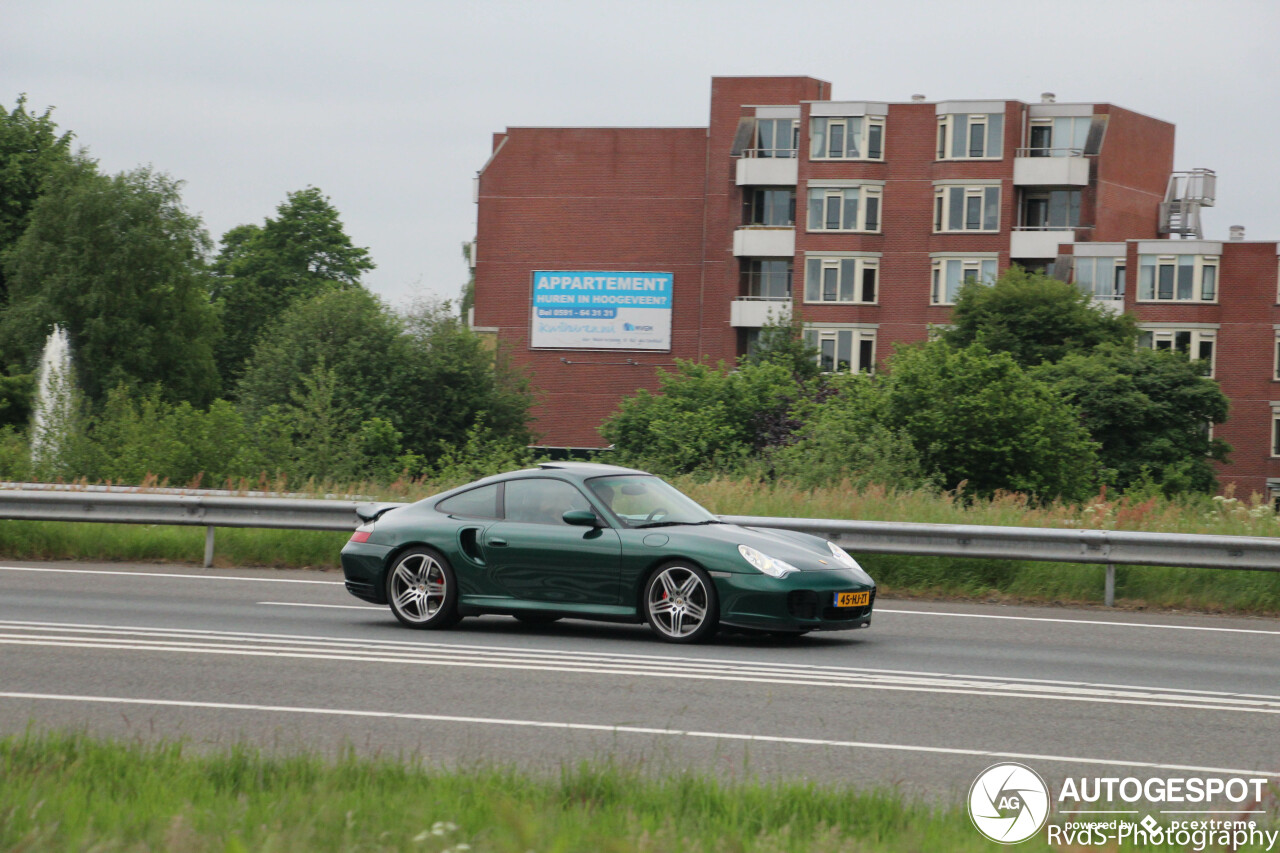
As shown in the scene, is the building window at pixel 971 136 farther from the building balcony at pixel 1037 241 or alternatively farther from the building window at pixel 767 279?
the building window at pixel 767 279

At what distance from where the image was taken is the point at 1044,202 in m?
65.9

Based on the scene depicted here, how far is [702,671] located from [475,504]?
2902 millimetres

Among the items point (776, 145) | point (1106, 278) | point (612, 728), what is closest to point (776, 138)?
point (776, 145)

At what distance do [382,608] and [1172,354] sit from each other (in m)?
46.4

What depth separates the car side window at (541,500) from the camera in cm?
1126

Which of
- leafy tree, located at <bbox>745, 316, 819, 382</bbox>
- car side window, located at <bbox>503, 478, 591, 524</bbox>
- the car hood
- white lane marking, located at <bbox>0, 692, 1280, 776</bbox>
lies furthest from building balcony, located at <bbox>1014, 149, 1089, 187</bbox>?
white lane marking, located at <bbox>0, 692, 1280, 776</bbox>

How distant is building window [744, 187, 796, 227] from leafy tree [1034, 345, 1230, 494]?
18881 mm

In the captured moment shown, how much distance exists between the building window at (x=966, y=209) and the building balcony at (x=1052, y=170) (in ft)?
4.46

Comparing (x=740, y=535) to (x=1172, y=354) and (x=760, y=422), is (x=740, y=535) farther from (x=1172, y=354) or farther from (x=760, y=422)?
(x=1172, y=354)

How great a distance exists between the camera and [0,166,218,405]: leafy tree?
212ft

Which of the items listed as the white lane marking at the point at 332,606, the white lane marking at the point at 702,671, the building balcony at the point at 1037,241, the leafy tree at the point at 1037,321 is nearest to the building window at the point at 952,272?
the building balcony at the point at 1037,241

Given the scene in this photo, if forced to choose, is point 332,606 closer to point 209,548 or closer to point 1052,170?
point 209,548

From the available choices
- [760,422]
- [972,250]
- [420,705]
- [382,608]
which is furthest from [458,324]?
[420,705]

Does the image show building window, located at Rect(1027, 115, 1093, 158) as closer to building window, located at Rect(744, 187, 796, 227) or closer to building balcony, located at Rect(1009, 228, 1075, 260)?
building balcony, located at Rect(1009, 228, 1075, 260)
